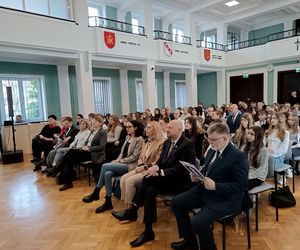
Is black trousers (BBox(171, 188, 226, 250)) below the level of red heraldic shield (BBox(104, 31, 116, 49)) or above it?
below

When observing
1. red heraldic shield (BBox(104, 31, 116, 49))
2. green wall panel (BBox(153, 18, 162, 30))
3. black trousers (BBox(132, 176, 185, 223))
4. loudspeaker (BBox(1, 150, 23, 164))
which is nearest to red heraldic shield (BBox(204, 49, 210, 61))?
green wall panel (BBox(153, 18, 162, 30))

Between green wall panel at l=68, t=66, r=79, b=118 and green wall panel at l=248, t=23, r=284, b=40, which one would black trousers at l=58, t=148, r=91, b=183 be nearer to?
green wall panel at l=68, t=66, r=79, b=118

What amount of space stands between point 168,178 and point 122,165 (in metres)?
0.98

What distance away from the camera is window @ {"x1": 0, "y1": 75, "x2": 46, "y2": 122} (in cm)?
811

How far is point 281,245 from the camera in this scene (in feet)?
7.70

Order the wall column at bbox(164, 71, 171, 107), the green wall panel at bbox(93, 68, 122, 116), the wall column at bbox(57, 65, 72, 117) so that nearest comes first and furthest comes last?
the wall column at bbox(57, 65, 72, 117) → the green wall panel at bbox(93, 68, 122, 116) → the wall column at bbox(164, 71, 171, 107)

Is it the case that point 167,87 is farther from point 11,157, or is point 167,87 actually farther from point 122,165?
point 122,165

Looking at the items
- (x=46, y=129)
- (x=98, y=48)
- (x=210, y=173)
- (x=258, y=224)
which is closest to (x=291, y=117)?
(x=258, y=224)

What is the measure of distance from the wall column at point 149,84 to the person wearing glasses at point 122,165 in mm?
6248

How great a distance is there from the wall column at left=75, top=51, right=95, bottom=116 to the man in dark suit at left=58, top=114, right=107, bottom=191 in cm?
373

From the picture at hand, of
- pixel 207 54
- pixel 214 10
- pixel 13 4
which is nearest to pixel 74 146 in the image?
pixel 13 4

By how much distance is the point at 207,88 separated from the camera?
14352 mm

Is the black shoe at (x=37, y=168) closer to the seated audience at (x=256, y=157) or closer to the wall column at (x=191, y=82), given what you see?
the seated audience at (x=256, y=157)

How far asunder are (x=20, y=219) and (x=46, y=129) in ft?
10.3
